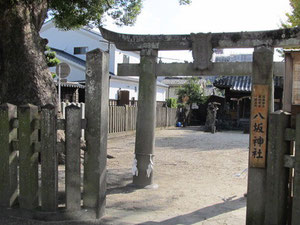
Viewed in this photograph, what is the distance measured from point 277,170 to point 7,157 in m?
3.47

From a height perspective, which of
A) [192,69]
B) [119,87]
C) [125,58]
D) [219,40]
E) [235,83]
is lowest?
[192,69]

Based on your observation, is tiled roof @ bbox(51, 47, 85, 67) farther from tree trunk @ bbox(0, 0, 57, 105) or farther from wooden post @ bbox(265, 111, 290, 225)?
wooden post @ bbox(265, 111, 290, 225)

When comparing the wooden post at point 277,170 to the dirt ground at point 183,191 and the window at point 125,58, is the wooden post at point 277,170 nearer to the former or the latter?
the dirt ground at point 183,191

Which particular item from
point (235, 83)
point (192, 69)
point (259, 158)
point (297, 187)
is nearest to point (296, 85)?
point (259, 158)

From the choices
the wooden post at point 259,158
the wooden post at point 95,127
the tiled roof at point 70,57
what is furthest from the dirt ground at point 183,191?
the tiled roof at point 70,57

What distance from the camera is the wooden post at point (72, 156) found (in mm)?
4316

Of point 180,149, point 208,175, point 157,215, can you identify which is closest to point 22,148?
point 157,215

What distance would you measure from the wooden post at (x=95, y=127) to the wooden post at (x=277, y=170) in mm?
2133

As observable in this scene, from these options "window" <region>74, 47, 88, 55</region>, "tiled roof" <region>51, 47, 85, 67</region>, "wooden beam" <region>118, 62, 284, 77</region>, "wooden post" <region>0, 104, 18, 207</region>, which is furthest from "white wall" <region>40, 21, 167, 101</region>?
"wooden post" <region>0, 104, 18, 207</region>

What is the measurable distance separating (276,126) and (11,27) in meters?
6.74

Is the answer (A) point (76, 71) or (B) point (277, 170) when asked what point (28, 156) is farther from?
(A) point (76, 71)

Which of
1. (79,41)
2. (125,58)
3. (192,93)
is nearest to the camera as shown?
(79,41)

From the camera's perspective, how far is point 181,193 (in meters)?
6.20

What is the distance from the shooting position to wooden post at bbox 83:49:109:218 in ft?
14.3
